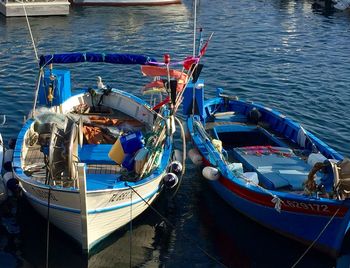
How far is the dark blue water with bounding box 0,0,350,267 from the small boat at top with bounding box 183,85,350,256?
0.86 meters

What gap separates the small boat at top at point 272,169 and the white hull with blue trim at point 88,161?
5.88 ft

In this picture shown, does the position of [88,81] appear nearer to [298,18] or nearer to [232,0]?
[298,18]

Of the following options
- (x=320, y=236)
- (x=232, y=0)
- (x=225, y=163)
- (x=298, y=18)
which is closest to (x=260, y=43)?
(x=298, y=18)

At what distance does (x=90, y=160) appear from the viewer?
17953mm

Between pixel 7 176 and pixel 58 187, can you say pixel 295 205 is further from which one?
pixel 7 176

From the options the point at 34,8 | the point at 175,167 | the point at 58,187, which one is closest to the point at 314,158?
the point at 175,167

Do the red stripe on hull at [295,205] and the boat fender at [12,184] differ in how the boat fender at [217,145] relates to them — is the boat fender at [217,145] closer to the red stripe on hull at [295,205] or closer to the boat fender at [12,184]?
the red stripe on hull at [295,205]

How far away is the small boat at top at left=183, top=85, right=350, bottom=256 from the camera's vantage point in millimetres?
15492

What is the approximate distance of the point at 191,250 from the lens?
651 inches

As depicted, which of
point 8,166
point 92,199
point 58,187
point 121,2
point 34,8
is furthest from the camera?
point 121,2

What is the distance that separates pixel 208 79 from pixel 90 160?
15.5 m

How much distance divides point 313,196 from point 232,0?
148ft

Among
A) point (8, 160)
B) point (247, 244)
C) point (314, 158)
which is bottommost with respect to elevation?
point (247, 244)

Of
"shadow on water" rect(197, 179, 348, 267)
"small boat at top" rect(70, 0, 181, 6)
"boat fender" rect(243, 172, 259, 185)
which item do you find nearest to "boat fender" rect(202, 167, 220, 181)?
"boat fender" rect(243, 172, 259, 185)
